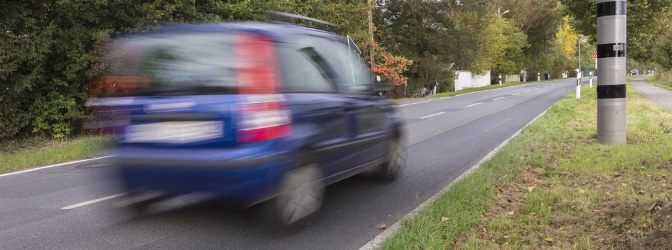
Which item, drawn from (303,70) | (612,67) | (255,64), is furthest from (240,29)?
(612,67)

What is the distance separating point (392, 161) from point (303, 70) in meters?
2.22

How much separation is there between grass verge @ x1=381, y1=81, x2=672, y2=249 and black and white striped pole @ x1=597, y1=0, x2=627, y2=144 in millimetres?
463

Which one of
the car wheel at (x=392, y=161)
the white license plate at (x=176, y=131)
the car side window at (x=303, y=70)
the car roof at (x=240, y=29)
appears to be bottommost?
the car wheel at (x=392, y=161)

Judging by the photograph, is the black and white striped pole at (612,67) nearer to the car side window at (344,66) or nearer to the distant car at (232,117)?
the car side window at (344,66)

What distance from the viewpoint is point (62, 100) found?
42.2ft

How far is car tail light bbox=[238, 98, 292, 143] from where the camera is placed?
3.86 meters

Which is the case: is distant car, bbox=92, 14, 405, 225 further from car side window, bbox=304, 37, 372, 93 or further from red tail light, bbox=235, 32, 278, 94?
car side window, bbox=304, 37, 372, 93

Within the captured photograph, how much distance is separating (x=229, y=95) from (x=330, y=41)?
5.37 feet

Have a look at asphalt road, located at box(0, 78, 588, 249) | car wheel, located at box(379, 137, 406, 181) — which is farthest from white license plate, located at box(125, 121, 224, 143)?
car wheel, located at box(379, 137, 406, 181)

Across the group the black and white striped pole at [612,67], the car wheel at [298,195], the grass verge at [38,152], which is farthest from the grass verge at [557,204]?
the grass verge at [38,152]

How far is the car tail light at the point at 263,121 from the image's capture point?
12.6 feet

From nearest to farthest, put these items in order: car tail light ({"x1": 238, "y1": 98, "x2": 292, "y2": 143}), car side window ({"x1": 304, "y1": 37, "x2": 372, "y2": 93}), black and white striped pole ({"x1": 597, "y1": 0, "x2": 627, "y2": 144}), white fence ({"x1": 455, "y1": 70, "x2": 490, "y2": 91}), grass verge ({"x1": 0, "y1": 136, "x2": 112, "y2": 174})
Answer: car tail light ({"x1": 238, "y1": 98, "x2": 292, "y2": 143}) < car side window ({"x1": 304, "y1": 37, "x2": 372, "y2": 93}) < black and white striped pole ({"x1": 597, "y1": 0, "x2": 627, "y2": 144}) < grass verge ({"x1": 0, "y1": 136, "x2": 112, "y2": 174}) < white fence ({"x1": 455, "y1": 70, "x2": 490, "y2": 91})

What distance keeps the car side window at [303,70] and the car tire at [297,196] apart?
685 mm

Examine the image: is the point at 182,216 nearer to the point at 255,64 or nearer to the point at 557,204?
the point at 255,64
